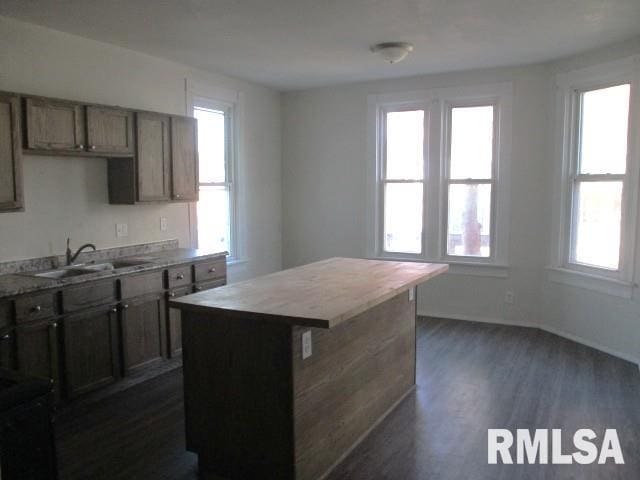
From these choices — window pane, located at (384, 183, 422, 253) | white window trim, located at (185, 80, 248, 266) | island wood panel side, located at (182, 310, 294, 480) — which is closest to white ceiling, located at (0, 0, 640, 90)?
white window trim, located at (185, 80, 248, 266)

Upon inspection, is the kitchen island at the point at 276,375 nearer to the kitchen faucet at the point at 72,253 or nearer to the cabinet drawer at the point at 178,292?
the cabinet drawer at the point at 178,292

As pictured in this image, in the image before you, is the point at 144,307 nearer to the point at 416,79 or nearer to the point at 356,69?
the point at 356,69

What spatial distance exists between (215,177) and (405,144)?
2091mm

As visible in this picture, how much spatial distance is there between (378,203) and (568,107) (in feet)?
7.01

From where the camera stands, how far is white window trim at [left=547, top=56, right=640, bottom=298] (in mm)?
4230

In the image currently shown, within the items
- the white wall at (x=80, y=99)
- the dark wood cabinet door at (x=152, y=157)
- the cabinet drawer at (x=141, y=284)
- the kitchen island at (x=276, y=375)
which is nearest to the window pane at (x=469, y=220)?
the white wall at (x=80, y=99)

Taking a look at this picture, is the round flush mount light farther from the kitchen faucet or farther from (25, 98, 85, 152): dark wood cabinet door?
the kitchen faucet

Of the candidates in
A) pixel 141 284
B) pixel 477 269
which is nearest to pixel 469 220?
pixel 477 269

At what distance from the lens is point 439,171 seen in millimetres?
5594

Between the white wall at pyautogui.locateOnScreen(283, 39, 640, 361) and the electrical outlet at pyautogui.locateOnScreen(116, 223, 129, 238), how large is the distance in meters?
2.46

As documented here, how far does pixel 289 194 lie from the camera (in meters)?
6.49

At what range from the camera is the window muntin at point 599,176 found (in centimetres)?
443

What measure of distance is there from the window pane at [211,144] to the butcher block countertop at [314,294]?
2.10 m

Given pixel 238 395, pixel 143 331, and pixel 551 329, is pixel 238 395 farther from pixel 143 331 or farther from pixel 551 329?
pixel 551 329
